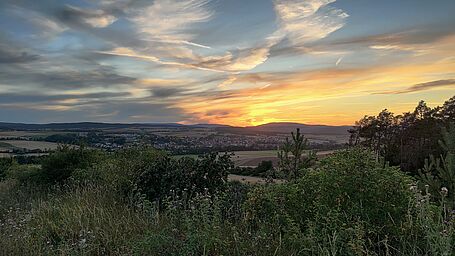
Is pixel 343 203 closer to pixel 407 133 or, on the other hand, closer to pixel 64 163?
pixel 64 163

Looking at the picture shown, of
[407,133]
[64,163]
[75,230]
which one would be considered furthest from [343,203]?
[407,133]

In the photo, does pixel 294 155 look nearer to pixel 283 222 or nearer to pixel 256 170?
pixel 283 222

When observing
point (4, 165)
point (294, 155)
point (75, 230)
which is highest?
point (294, 155)

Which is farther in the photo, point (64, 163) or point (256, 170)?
point (64, 163)

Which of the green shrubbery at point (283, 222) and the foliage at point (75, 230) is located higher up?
the green shrubbery at point (283, 222)

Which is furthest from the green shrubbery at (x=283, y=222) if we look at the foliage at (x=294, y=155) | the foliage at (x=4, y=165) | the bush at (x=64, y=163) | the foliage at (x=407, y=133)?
the foliage at (x=4, y=165)

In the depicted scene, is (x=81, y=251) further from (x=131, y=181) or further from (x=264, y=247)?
(x=131, y=181)

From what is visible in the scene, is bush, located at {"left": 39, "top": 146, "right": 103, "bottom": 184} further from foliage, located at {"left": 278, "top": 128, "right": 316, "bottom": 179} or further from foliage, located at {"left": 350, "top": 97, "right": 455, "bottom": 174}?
foliage, located at {"left": 350, "top": 97, "right": 455, "bottom": 174}

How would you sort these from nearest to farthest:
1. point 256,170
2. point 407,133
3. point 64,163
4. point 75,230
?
point 75,230, point 256,170, point 64,163, point 407,133

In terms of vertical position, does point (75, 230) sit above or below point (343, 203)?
below

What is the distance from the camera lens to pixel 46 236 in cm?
654

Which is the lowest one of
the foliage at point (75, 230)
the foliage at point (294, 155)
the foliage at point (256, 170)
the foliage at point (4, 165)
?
the foliage at point (4, 165)

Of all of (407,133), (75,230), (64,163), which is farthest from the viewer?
(407,133)

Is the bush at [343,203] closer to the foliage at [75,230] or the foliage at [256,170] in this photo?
the foliage at [75,230]
